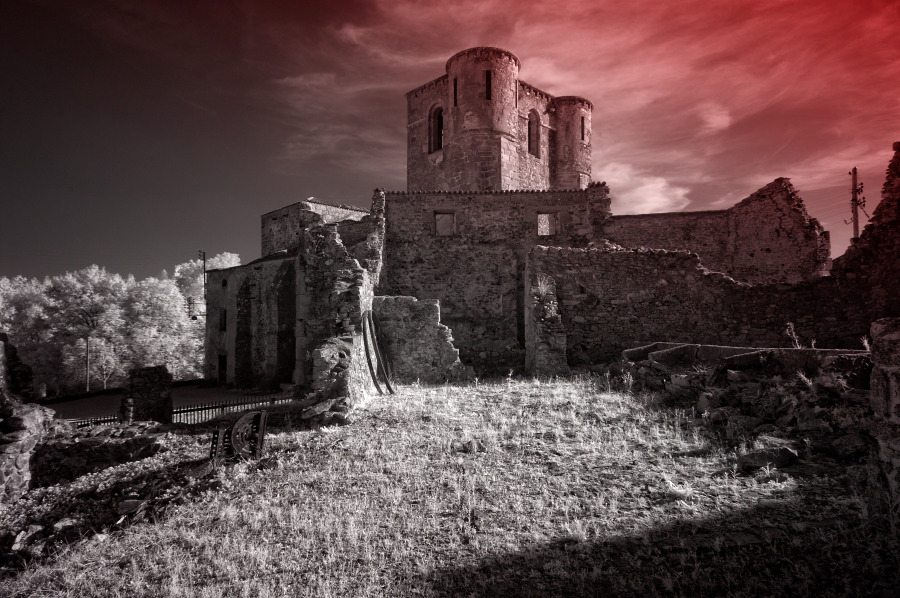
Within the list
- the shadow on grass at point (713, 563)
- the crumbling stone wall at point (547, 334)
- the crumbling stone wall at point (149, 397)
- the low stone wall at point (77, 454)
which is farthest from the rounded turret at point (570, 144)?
the shadow on grass at point (713, 563)

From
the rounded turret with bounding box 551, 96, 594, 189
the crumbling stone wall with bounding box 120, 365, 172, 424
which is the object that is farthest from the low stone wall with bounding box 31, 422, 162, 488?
the rounded turret with bounding box 551, 96, 594, 189

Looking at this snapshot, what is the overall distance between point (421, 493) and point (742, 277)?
1958cm

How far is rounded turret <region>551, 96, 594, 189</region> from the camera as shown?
33250mm

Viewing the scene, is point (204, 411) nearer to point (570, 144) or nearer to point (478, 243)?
point (478, 243)

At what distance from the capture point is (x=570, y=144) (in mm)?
33375

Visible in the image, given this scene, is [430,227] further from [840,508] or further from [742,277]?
[840,508]

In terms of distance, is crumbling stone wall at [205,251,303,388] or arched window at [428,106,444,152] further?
arched window at [428,106,444,152]

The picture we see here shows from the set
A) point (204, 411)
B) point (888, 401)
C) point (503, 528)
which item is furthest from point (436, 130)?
point (888, 401)

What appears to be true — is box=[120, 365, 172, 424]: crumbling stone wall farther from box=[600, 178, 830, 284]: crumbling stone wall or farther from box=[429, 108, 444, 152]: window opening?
box=[429, 108, 444, 152]: window opening

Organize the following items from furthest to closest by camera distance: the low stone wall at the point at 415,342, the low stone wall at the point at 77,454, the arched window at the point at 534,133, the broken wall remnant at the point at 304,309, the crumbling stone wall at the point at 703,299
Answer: the arched window at the point at 534,133 < the low stone wall at the point at 415,342 < the crumbling stone wall at the point at 703,299 < the low stone wall at the point at 77,454 < the broken wall remnant at the point at 304,309

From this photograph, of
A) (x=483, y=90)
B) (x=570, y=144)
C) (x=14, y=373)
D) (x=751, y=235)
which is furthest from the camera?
(x=570, y=144)

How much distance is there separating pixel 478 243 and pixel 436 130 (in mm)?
13935

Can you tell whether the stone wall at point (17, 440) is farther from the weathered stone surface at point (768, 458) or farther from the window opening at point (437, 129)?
the window opening at point (437, 129)

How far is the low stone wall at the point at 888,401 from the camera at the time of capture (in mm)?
3533
